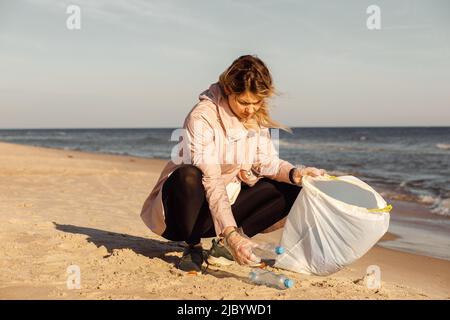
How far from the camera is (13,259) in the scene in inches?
146

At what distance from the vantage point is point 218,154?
342cm

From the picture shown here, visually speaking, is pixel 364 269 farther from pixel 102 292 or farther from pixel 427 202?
pixel 427 202

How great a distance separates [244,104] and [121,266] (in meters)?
1.35

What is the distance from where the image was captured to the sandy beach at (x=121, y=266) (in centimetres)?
306

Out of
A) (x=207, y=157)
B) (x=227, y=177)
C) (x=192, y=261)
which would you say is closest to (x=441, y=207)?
(x=227, y=177)

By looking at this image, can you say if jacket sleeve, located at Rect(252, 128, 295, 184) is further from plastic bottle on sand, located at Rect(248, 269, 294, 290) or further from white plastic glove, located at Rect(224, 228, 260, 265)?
white plastic glove, located at Rect(224, 228, 260, 265)

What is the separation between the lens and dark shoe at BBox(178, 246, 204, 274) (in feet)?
11.4

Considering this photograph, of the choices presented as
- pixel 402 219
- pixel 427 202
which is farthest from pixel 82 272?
pixel 427 202

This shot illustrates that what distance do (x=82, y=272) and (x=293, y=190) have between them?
150 centimetres

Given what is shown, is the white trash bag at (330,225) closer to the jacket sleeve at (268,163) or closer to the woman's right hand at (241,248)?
the jacket sleeve at (268,163)

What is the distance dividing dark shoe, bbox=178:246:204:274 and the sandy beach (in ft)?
0.21

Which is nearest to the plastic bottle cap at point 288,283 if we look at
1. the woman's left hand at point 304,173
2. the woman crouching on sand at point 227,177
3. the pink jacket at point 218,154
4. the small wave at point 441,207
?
the woman crouching on sand at point 227,177

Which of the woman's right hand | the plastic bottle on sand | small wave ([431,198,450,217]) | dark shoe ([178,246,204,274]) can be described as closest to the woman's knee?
the woman's right hand

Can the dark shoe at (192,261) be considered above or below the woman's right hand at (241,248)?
below
